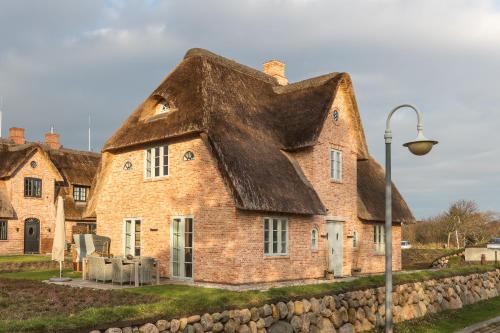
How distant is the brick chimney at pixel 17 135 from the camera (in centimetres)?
3969

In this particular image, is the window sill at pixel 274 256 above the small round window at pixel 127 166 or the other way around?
the other way around

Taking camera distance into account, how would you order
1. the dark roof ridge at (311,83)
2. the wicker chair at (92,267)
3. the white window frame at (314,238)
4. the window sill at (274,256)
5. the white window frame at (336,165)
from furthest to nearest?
1. the dark roof ridge at (311,83)
2. the white window frame at (336,165)
3. the white window frame at (314,238)
4. the wicker chair at (92,267)
5. the window sill at (274,256)

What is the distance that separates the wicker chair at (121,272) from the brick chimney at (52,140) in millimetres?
28929

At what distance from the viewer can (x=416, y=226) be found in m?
56.8

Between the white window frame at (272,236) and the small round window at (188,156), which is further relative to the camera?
the small round window at (188,156)

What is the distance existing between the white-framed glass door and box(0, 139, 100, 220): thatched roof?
13.1m

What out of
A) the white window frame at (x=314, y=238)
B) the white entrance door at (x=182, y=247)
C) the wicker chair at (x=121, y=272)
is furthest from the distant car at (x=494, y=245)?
the wicker chair at (x=121, y=272)

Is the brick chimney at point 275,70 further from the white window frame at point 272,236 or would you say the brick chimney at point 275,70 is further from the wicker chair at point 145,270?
the wicker chair at point 145,270

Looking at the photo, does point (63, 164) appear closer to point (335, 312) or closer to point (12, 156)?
point (12, 156)

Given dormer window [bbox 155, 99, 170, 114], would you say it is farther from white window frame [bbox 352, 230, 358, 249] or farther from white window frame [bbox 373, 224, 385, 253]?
white window frame [bbox 373, 224, 385, 253]

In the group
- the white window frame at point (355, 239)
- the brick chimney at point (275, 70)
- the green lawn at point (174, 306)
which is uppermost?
the brick chimney at point (275, 70)

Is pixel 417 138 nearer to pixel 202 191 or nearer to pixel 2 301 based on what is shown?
pixel 202 191

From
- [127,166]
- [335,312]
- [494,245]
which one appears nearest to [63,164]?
[127,166]

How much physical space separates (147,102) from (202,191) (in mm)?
5233
